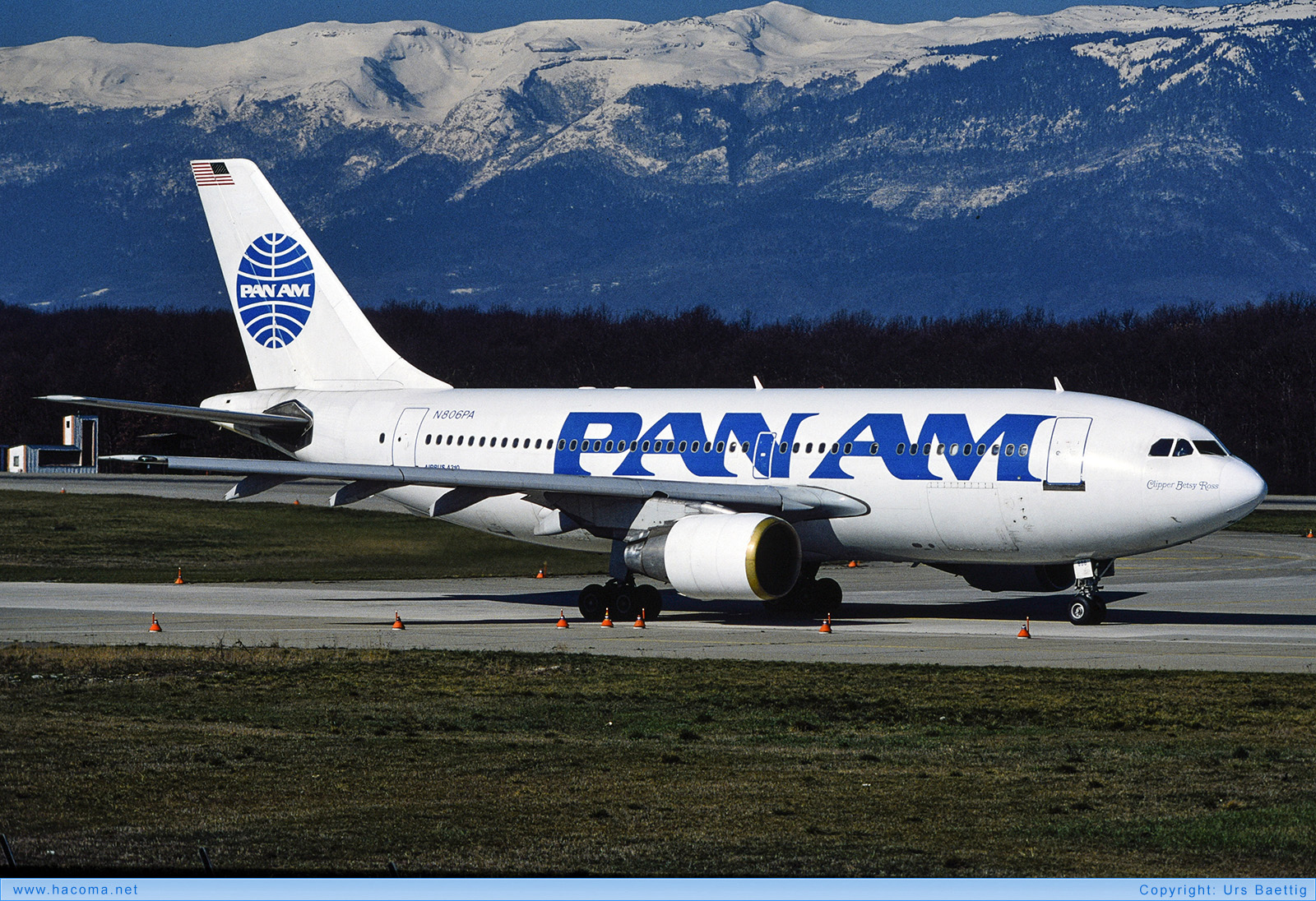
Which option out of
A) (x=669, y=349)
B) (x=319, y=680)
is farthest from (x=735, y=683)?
(x=669, y=349)

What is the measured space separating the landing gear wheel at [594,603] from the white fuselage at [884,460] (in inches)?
42.1

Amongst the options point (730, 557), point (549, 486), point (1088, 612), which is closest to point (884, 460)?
point (730, 557)

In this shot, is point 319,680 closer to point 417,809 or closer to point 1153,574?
point 417,809

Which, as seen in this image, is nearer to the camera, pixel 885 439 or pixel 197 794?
pixel 197 794

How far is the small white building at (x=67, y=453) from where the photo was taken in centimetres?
10525

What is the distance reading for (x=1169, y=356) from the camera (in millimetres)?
141375

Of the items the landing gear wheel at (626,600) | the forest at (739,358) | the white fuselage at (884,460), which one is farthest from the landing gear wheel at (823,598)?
the forest at (739,358)

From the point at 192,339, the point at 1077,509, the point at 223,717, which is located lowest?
the point at 223,717

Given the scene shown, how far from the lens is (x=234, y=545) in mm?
53875

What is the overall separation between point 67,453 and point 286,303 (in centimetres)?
7641

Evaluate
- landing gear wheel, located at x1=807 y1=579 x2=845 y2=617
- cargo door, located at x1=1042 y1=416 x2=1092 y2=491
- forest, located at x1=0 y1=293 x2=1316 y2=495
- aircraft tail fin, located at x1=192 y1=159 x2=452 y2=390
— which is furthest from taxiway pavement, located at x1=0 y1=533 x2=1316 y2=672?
forest, located at x1=0 y1=293 x2=1316 y2=495

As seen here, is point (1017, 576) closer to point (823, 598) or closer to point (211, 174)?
point (823, 598)

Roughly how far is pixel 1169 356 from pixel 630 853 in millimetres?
137259

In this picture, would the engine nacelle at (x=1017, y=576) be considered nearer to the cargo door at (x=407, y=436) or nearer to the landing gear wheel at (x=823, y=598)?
the landing gear wheel at (x=823, y=598)
